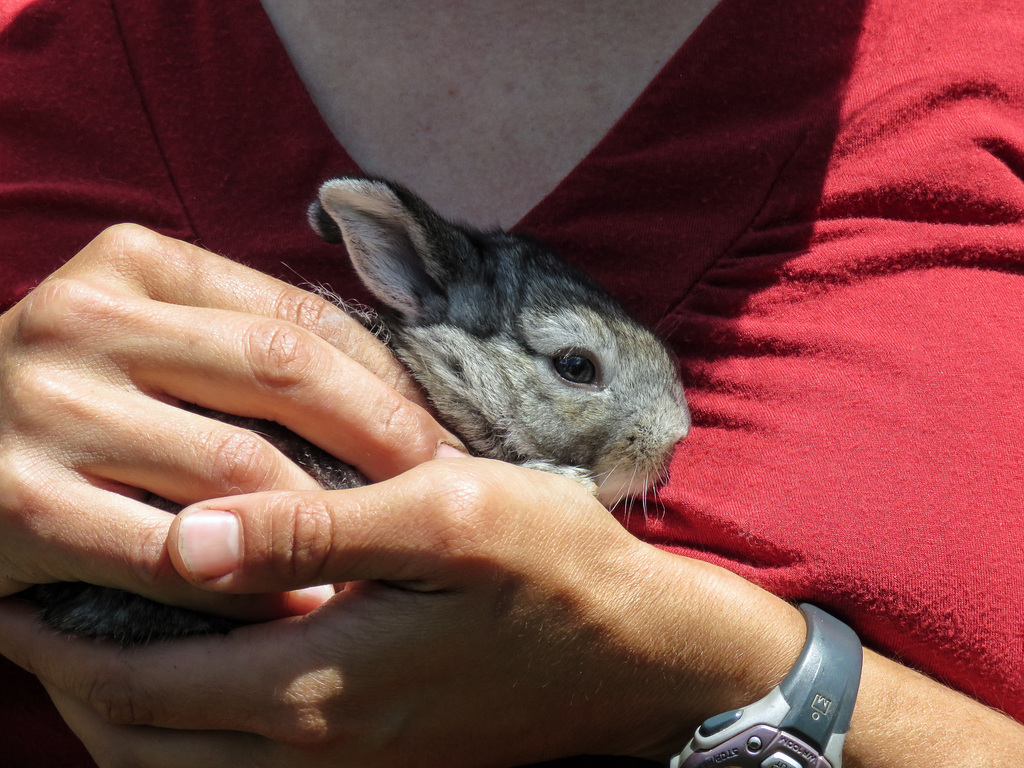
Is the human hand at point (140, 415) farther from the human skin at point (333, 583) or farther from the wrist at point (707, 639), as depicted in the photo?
the wrist at point (707, 639)

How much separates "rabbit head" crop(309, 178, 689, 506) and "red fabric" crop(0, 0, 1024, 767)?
118 millimetres

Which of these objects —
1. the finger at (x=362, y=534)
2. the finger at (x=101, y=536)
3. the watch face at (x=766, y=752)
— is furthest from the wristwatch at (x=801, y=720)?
the finger at (x=101, y=536)

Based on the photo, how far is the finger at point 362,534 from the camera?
4.49ft

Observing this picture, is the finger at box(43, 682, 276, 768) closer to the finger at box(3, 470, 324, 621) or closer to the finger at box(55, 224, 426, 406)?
the finger at box(3, 470, 324, 621)

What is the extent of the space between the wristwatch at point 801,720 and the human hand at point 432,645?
5 cm

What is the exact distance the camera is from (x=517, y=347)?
2.33 meters

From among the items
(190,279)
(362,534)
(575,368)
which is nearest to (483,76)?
(575,368)

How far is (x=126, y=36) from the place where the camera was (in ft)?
7.04

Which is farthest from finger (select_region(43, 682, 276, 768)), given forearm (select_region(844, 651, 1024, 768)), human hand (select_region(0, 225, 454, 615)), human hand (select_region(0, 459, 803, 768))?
forearm (select_region(844, 651, 1024, 768))

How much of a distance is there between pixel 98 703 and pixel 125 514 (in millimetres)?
379

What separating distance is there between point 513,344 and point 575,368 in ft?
0.62

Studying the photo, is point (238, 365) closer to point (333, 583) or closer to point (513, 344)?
point (333, 583)

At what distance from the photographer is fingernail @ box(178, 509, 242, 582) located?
1367mm

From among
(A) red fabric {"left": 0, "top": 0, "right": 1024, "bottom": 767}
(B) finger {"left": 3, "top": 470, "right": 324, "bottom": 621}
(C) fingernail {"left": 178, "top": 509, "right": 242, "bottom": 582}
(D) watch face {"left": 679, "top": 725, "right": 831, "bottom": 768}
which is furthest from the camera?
(A) red fabric {"left": 0, "top": 0, "right": 1024, "bottom": 767}
